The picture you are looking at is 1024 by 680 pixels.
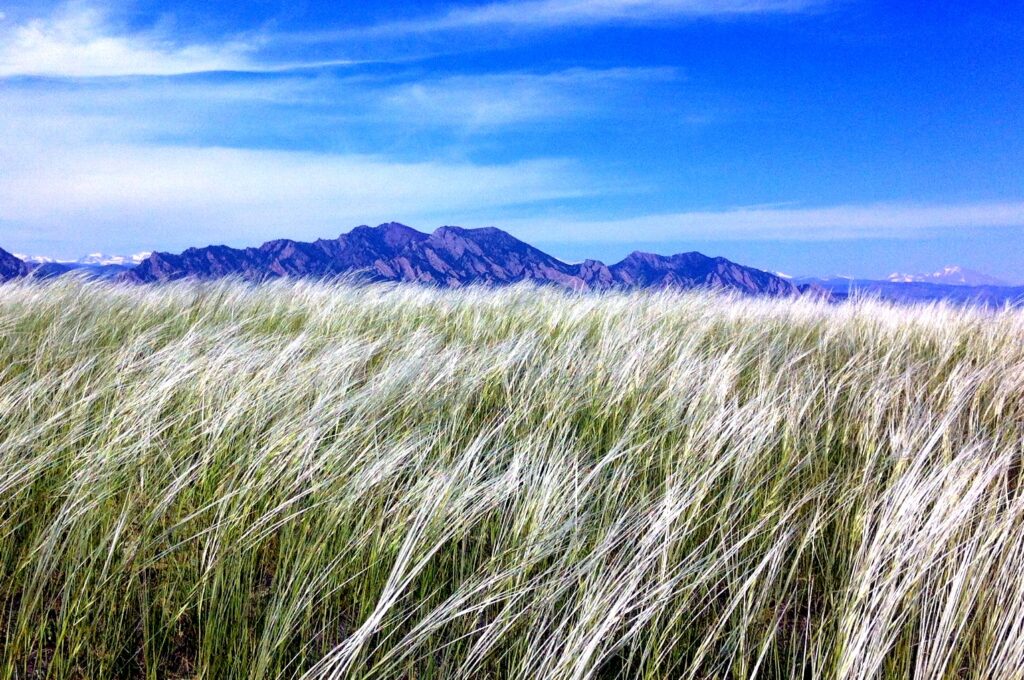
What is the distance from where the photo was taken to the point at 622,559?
4.51ft

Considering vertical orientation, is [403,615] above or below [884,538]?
below

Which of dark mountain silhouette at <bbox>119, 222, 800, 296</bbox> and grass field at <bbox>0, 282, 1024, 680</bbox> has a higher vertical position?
dark mountain silhouette at <bbox>119, 222, 800, 296</bbox>

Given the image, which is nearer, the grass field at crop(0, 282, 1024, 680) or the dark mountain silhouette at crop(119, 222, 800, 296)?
the grass field at crop(0, 282, 1024, 680)

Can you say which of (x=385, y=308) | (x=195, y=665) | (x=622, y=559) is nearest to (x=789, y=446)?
(x=622, y=559)

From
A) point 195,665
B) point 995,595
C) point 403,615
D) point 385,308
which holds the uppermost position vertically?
point 385,308

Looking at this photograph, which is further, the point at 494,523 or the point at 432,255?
the point at 432,255

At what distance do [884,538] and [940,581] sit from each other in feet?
0.57

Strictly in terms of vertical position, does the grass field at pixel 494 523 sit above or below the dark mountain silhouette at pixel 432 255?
below

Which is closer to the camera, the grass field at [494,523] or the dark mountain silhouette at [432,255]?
the grass field at [494,523]

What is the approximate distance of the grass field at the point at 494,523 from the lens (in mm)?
1202

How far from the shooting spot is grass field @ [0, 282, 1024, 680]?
3.94ft

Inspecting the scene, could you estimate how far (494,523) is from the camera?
159 cm

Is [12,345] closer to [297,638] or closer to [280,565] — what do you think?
[280,565]

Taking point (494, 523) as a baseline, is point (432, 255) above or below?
above
